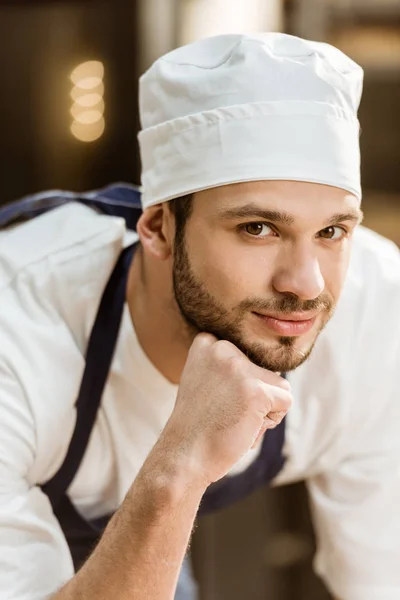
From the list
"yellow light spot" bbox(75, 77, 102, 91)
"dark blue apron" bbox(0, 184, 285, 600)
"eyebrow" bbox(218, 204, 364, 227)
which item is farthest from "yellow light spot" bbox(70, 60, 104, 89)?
"eyebrow" bbox(218, 204, 364, 227)

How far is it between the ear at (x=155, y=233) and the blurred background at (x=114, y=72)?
1.02m

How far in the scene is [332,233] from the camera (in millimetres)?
1227

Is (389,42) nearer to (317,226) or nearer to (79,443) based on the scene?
(317,226)

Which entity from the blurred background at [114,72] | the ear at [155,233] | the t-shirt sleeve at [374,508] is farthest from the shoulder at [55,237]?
the blurred background at [114,72]

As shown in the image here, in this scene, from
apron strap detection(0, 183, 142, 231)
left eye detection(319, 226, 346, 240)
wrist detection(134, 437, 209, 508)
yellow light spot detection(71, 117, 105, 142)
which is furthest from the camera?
yellow light spot detection(71, 117, 105, 142)

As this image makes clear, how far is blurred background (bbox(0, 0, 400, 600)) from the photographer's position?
2262mm

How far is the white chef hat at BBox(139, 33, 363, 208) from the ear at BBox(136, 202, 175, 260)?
62 millimetres

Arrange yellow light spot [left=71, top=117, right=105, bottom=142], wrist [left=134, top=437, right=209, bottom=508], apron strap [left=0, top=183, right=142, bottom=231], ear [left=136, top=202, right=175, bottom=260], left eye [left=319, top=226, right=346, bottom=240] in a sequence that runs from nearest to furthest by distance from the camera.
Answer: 1. wrist [left=134, top=437, right=209, bottom=508]
2. left eye [left=319, top=226, right=346, bottom=240]
3. ear [left=136, top=202, right=175, bottom=260]
4. apron strap [left=0, top=183, right=142, bottom=231]
5. yellow light spot [left=71, top=117, right=105, bottom=142]

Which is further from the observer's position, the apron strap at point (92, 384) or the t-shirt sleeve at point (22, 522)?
the apron strap at point (92, 384)

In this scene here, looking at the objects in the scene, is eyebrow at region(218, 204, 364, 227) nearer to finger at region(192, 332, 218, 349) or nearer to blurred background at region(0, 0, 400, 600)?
finger at region(192, 332, 218, 349)

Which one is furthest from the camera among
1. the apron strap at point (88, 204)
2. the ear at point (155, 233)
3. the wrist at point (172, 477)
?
the apron strap at point (88, 204)

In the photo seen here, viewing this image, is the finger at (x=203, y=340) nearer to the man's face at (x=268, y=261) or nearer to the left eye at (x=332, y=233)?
the man's face at (x=268, y=261)

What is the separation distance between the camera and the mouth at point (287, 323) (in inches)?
47.4

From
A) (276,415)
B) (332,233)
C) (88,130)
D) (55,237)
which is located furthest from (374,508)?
(88,130)
